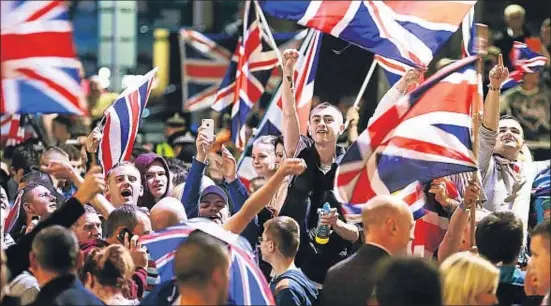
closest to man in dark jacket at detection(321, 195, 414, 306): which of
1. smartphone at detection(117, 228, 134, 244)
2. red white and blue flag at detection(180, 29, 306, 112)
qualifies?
smartphone at detection(117, 228, 134, 244)

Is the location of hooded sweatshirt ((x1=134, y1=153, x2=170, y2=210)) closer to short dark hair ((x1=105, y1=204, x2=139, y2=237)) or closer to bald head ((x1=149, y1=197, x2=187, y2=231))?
bald head ((x1=149, y1=197, x2=187, y2=231))

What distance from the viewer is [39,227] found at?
31.3ft

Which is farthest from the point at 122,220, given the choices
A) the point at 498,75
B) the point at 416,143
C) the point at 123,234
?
the point at 498,75

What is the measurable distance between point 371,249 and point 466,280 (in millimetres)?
844

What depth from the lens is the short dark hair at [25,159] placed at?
52.1ft

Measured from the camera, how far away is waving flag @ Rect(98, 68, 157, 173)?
13102mm

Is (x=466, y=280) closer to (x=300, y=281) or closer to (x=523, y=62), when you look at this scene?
(x=300, y=281)

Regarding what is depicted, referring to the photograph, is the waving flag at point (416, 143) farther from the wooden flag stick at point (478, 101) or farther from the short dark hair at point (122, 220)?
the short dark hair at point (122, 220)

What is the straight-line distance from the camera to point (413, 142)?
10820mm

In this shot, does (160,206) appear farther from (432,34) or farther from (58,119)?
(58,119)

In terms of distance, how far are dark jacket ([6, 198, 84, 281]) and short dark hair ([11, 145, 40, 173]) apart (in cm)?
618

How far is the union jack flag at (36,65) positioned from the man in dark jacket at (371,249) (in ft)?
7.22

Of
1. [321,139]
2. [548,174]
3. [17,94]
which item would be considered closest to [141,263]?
[17,94]

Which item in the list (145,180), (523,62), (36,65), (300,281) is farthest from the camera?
(523,62)
